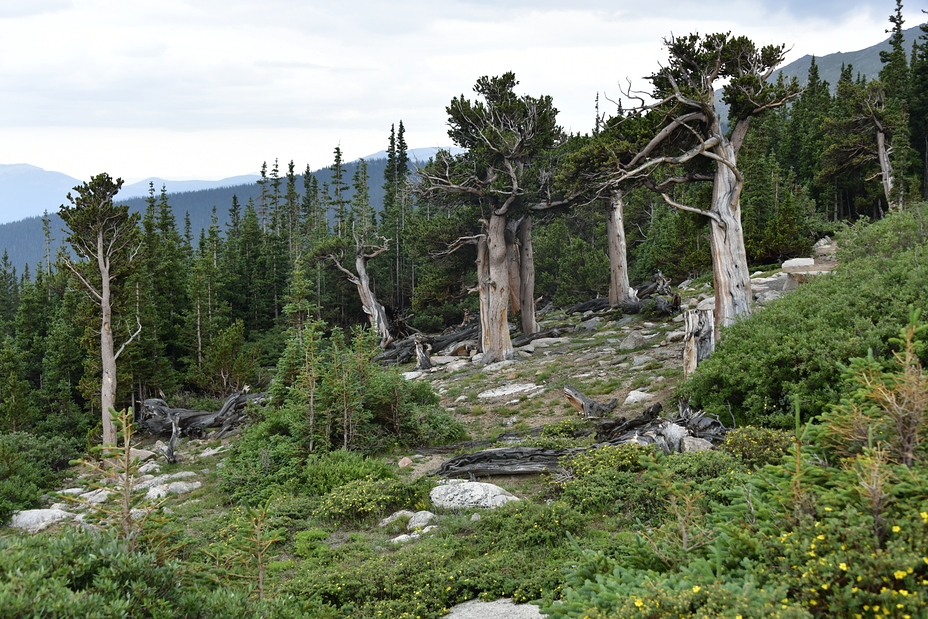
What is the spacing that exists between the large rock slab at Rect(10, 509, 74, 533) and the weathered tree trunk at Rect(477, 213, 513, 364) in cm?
1502

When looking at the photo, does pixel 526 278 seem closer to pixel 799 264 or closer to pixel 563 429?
pixel 799 264

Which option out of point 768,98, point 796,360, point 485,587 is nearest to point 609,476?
point 485,587

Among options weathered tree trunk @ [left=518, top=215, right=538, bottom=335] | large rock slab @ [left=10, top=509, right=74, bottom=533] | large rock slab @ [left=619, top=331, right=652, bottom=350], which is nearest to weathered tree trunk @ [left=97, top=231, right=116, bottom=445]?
large rock slab @ [left=10, top=509, right=74, bottom=533]

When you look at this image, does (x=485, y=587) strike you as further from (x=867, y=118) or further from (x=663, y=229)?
(x=867, y=118)

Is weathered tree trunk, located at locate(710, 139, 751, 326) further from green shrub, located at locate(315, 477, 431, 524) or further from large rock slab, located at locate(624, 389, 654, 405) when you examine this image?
green shrub, located at locate(315, 477, 431, 524)

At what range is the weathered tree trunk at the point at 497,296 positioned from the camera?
23.6 metres

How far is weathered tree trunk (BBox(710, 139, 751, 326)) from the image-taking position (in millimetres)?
14117

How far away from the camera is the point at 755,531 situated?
4.07 meters

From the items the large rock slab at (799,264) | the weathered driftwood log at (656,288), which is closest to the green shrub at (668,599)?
the large rock slab at (799,264)

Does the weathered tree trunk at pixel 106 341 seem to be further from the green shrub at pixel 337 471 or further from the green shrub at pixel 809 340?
the green shrub at pixel 809 340

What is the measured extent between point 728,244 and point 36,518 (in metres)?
17.3

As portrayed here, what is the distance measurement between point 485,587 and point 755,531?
3.11 m

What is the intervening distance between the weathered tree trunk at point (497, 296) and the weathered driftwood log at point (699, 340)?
34.8ft

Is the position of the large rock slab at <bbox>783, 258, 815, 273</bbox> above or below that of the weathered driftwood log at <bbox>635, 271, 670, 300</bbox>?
above
